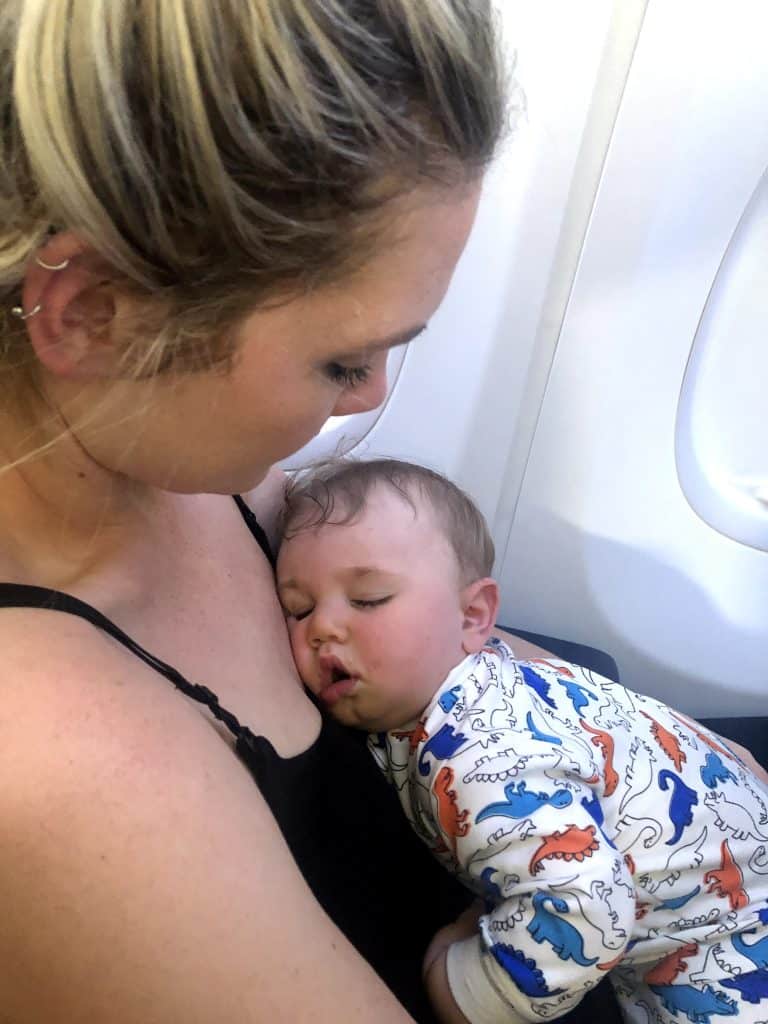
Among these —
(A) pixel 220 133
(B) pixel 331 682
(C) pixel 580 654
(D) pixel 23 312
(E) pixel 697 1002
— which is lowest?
(E) pixel 697 1002

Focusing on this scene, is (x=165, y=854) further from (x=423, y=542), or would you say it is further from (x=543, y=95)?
(x=543, y=95)

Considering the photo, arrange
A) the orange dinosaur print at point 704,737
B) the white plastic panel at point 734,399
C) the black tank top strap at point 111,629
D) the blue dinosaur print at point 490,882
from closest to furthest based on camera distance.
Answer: the black tank top strap at point 111,629 < the blue dinosaur print at point 490,882 < the orange dinosaur print at point 704,737 < the white plastic panel at point 734,399

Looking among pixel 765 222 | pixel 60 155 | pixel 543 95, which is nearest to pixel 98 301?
pixel 60 155

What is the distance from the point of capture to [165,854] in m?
0.55

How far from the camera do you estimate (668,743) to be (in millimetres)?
1006

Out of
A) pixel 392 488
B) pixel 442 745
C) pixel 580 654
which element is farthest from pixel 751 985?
pixel 392 488

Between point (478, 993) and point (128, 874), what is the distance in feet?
1.31

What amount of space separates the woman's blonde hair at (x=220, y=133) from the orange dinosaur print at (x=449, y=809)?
1.56 ft

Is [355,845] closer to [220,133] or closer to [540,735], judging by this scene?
[540,735]

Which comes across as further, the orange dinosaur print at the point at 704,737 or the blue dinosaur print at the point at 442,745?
the orange dinosaur print at the point at 704,737

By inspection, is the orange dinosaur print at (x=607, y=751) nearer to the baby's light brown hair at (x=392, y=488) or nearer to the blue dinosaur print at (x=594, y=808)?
the blue dinosaur print at (x=594, y=808)

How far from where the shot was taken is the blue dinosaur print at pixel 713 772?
0.99m

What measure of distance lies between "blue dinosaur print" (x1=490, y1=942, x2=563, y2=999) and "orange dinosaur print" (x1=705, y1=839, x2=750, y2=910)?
0.78ft

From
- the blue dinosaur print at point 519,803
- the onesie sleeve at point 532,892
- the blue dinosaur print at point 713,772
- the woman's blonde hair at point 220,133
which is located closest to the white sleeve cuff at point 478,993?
the onesie sleeve at point 532,892
